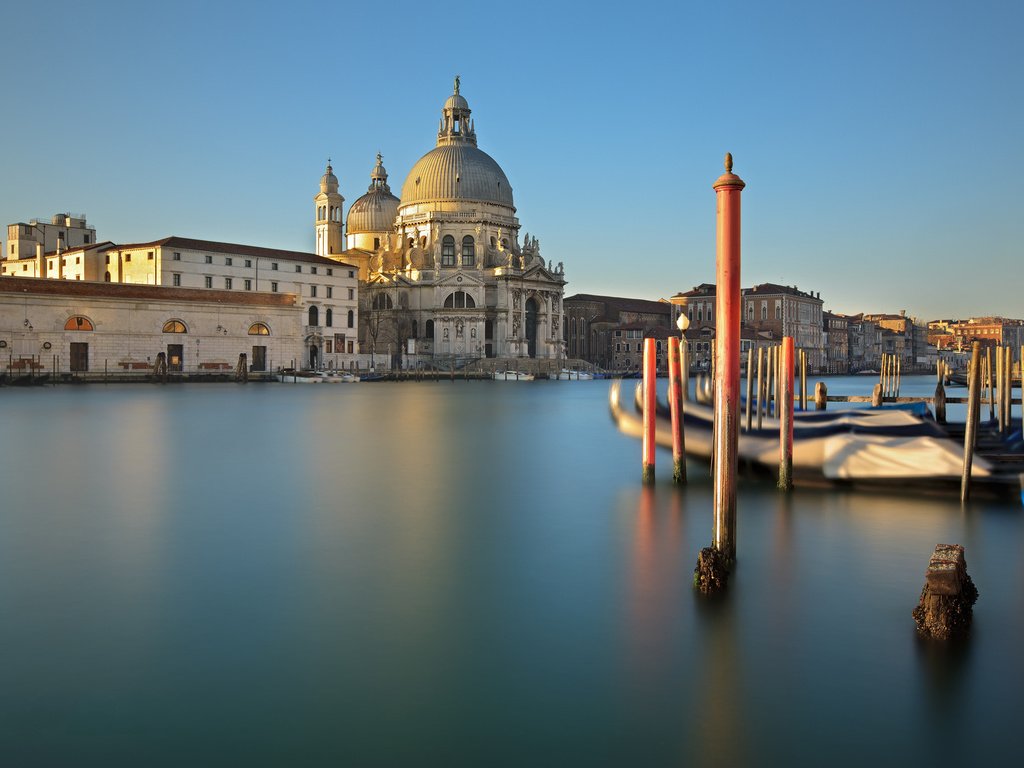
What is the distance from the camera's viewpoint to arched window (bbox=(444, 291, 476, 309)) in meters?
63.8

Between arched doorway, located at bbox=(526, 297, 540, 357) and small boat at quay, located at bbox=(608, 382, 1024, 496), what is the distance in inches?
2127

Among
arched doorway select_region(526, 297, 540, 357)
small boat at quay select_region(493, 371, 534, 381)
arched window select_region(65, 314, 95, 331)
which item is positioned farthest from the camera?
arched doorway select_region(526, 297, 540, 357)

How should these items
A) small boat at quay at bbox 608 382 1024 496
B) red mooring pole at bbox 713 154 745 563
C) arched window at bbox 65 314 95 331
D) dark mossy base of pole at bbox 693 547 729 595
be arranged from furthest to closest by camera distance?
arched window at bbox 65 314 95 331 → small boat at quay at bbox 608 382 1024 496 → red mooring pole at bbox 713 154 745 563 → dark mossy base of pole at bbox 693 547 729 595

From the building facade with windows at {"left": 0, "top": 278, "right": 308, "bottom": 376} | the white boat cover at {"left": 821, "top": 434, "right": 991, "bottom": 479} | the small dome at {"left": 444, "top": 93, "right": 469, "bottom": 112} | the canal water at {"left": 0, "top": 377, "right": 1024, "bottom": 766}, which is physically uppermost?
the small dome at {"left": 444, "top": 93, "right": 469, "bottom": 112}

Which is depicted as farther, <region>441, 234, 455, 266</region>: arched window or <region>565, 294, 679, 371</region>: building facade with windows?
<region>565, 294, 679, 371</region>: building facade with windows

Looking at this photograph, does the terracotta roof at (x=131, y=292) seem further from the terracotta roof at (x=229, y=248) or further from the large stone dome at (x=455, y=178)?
the large stone dome at (x=455, y=178)

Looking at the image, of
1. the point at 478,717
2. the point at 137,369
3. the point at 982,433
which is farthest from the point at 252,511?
the point at 137,369

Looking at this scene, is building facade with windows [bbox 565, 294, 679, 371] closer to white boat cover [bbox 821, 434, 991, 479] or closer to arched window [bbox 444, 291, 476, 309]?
arched window [bbox 444, 291, 476, 309]

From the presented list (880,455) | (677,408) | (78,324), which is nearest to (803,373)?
(880,455)

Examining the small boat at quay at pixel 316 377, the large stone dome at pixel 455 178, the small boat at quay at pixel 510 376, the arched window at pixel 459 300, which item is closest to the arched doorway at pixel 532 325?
the arched window at pixel 459 300

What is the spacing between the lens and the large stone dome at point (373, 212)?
72438 mm

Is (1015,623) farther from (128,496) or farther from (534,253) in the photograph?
(534,253)

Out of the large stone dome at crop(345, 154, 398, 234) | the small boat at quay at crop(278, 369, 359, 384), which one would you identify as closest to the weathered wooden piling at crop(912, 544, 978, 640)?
the small boat at quay at crop(278, 369, 359, 384)

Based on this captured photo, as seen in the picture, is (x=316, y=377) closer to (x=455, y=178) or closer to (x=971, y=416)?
(x=455, y=178)
